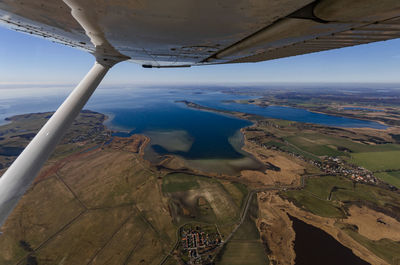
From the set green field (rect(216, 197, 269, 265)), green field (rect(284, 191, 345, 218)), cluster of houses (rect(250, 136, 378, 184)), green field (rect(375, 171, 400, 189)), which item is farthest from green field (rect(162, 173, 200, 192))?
green field (rect(375, 171, 400, 189))

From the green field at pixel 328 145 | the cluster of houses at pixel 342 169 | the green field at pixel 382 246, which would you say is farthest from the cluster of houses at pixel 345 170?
the green field at pixel 382 246

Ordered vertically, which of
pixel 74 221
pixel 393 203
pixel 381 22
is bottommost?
pixel 393 203

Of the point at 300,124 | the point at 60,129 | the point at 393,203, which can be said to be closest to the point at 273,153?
the point at 393,203

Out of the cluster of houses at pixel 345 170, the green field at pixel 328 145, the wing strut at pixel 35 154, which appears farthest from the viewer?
the green field at pixel 328 145

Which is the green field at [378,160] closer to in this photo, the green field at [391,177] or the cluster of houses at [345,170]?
the green field at [391,177]

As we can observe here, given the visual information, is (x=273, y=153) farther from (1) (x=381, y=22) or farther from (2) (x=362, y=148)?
(1) (x=381, y=22)

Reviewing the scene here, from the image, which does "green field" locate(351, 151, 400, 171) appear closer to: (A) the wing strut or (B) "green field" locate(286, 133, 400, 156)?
(B) "green field" locate(286, 133, 400, 156)
